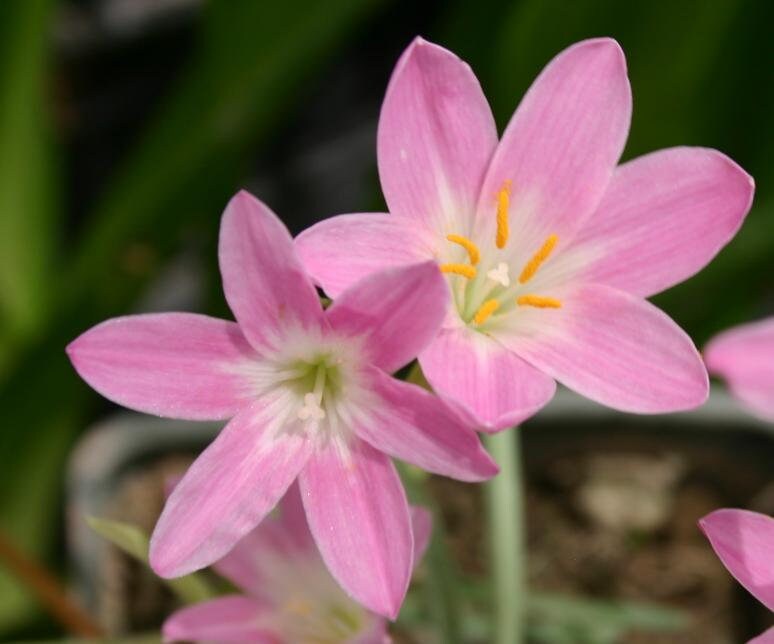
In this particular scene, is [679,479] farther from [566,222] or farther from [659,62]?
[566,222]

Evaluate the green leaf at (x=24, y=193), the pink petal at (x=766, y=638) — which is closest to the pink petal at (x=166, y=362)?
the pink petal at (x=766, y=638)

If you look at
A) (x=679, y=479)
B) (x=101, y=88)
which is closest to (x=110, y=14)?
(x=101, y=88)

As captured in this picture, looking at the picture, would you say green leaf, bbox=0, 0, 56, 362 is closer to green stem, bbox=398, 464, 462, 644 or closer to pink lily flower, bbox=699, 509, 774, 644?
green stem, bbox=398, 464, 462, 644

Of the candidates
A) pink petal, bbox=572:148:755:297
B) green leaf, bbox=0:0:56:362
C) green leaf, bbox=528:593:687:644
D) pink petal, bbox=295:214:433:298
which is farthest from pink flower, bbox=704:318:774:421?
green leaf, bbox=0:0:56:362

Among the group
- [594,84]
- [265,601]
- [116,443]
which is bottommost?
[116,443]

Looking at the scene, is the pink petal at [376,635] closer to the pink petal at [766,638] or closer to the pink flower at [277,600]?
the pink flower at [277,600]
